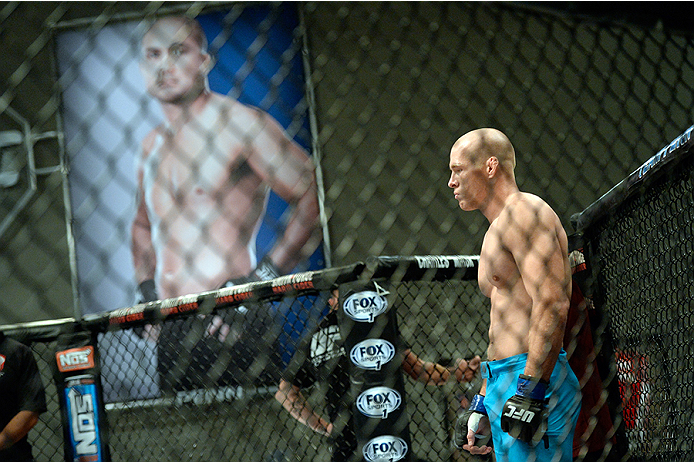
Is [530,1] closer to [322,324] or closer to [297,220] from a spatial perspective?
[322,324]

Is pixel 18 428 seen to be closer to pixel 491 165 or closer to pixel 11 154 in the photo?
pixel 491 165

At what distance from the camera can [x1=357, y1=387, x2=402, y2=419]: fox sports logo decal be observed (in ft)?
4.62

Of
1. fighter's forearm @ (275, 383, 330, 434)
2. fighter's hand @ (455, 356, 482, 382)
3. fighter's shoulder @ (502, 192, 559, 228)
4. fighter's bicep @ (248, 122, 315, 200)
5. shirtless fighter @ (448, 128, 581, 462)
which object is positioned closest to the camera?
shirtless fighter @ (448, 128, 581, 462)

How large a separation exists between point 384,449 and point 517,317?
1.73 ft

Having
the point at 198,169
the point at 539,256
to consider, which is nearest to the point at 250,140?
the point at 198,169

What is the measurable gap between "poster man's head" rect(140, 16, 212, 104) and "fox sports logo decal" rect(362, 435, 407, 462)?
2.90 metres

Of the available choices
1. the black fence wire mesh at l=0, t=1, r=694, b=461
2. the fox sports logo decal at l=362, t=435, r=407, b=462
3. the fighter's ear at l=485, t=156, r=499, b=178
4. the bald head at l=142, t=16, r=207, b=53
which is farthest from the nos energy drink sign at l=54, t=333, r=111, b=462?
the bald head at l=142, t=16, r=207, b=53

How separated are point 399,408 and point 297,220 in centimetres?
258

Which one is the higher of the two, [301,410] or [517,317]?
[517,317]

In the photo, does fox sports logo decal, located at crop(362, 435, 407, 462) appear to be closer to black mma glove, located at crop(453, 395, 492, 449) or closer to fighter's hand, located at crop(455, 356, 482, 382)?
black mma glove, located at crop(453, 395, 492, 449)

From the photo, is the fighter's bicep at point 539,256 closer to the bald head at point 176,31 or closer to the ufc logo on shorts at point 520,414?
the ufc logo on shorts at point 520,414

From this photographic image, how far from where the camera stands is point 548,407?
1.53 metres

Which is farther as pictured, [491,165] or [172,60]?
[172,60]

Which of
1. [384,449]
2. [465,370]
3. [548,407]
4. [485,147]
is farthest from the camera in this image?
[465,370]
